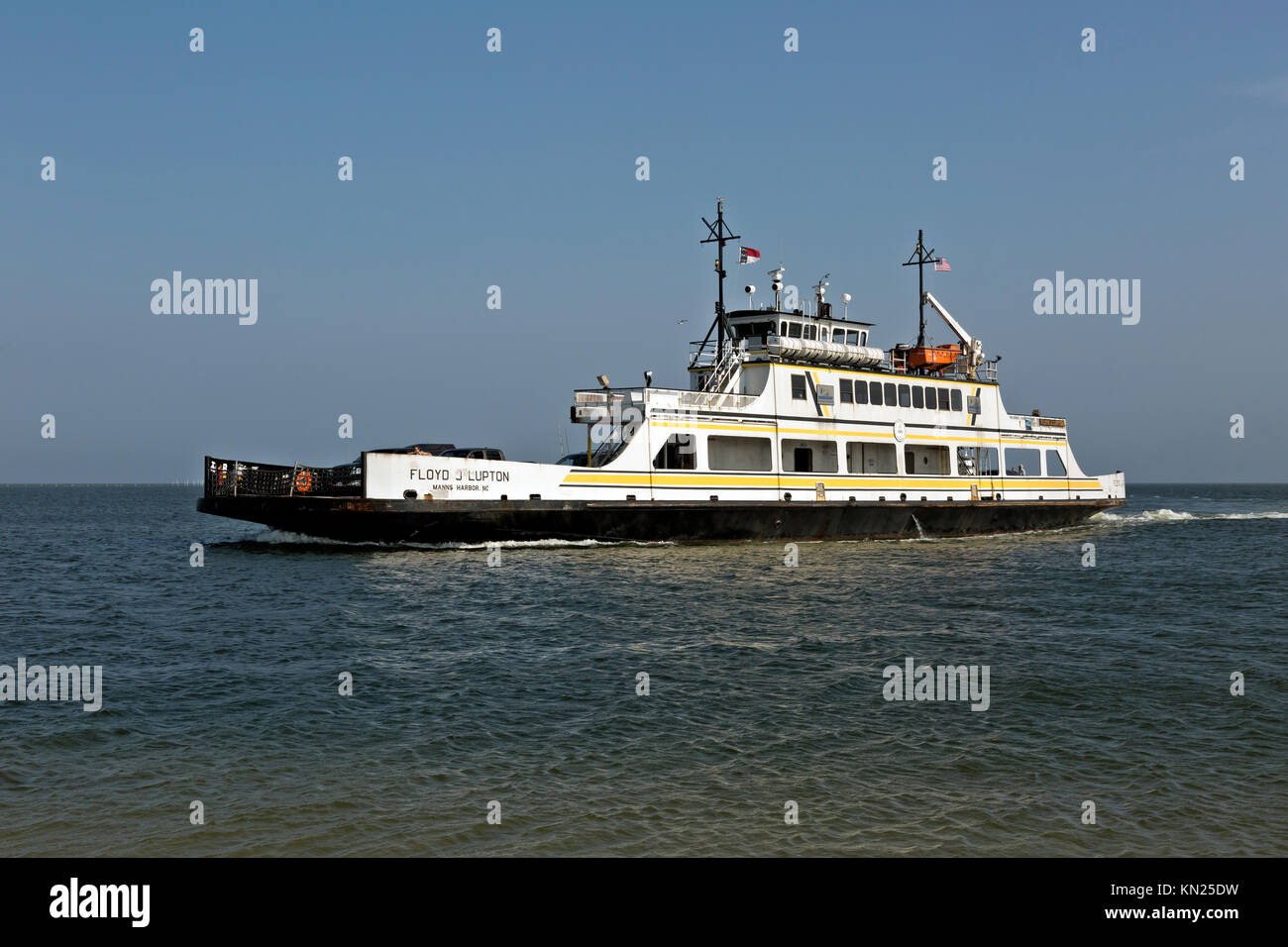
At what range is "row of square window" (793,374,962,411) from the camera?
35.2 metres

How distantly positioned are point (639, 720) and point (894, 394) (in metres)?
28.2

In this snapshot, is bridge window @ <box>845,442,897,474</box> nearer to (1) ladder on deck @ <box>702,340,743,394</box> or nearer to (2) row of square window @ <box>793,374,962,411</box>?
(2) row of square window @ <box>793,374,962,411</box>

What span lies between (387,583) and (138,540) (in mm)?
27204

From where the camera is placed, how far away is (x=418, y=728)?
11.0m

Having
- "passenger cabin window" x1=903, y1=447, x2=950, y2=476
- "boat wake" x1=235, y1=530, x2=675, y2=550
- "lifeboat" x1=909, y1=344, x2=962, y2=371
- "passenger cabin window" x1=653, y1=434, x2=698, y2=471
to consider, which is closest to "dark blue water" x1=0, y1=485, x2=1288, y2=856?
"boat wake" x1=235, y1=530, x2=675, y2=550

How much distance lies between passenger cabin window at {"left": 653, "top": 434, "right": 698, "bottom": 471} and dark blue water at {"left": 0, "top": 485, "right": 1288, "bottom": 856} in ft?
23.5

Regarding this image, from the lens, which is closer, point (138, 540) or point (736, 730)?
point (736, 730)

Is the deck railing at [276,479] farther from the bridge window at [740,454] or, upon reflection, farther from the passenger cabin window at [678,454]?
the bridge window at [740,454]

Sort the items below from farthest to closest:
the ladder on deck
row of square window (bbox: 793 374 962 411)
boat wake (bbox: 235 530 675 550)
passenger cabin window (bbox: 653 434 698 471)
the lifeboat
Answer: the lifeboat
row of square window (bbox: 793 374 962 411)
the ladder on deck
passenger cabin window (bbox: 653 434 698 471)
boat wake (bbox: 235 530 675 550)

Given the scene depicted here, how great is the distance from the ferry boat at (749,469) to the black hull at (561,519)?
2.1 inches

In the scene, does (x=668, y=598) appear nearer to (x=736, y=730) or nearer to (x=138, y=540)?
(x=736, y=730)

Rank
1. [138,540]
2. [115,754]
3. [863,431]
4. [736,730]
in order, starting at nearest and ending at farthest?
[115,754], [736,730], [863,431], [138,540]
